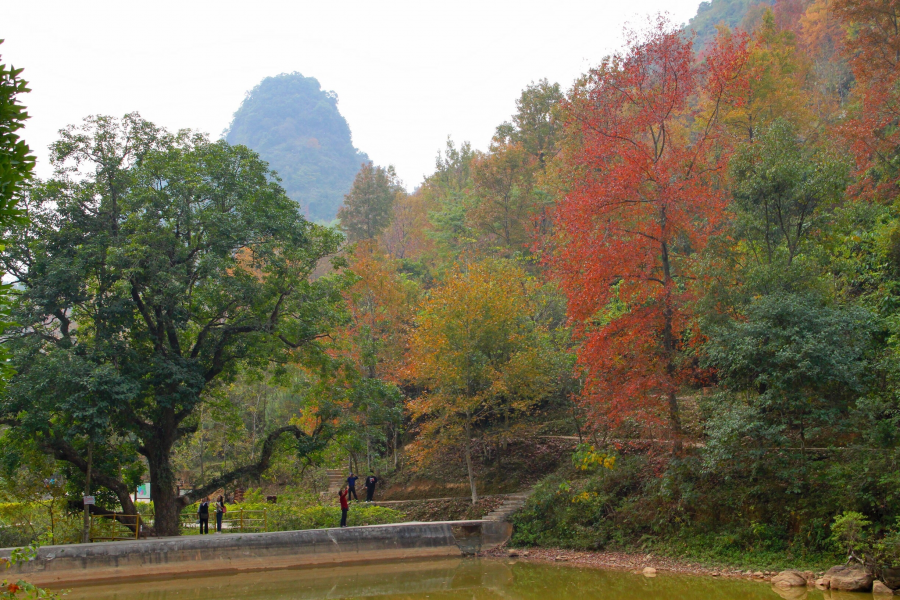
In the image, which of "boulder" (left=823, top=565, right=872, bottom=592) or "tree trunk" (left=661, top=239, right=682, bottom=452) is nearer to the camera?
"boulder" (left=823, top=565, right=872, bottom=592)

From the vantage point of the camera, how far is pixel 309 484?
28.7m

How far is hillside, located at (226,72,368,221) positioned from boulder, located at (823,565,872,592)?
5015 inches

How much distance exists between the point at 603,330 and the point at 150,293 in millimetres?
12594

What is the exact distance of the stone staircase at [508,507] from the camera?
19391 mm

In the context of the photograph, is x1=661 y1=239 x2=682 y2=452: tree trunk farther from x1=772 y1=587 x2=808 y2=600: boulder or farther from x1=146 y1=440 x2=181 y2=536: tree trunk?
x1=146 y1=440 x2=181 y2=536: tree trunk


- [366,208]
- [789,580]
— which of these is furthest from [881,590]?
[366,208]

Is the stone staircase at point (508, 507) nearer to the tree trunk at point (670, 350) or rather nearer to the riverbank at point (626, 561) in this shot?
the riverbank at point (626, 561)

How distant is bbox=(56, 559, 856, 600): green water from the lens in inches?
496

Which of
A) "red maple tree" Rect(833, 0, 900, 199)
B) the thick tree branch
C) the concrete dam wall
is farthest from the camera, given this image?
"red maple tree" Rect(833, 0, 900, 199)

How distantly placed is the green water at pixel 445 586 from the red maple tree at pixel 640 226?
14.2ft

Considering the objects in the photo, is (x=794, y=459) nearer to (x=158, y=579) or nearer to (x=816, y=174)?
(x=816, y=174)

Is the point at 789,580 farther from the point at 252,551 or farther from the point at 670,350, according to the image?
the point at 252,551

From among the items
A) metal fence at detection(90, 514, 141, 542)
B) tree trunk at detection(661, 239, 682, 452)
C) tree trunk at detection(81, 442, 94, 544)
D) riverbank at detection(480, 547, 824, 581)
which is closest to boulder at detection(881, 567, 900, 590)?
riverbank at detection(480, 547, 824, 581)

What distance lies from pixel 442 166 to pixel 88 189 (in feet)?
134
